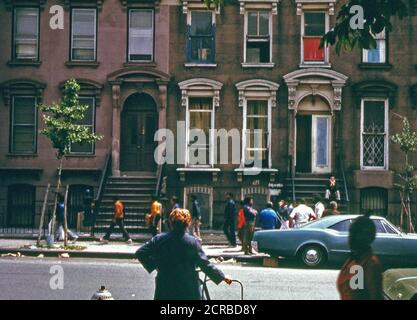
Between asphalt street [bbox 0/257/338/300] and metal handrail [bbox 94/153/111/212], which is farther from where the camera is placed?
metal handrail [bbox 94/153/111/212]

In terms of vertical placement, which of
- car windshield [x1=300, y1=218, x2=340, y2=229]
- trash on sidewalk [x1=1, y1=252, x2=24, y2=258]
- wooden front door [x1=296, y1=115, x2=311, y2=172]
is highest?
wooden front door [x1=296, y1=115, x2=311, y2=172]

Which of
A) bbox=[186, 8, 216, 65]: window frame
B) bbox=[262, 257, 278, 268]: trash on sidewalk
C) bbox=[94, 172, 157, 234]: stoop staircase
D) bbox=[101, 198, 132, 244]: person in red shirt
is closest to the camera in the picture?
bbox=[262, 257, 278, 268]: trash on sidewalk

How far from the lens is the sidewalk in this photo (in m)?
19.4

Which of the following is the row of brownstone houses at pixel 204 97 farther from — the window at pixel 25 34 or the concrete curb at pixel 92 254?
the concrete curb at pixel 92 254

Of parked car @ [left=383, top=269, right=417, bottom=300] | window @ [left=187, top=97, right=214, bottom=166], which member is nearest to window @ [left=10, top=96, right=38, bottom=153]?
window @ [left=187, top=97, right=214, bottom=166]

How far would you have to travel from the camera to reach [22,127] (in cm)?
2730

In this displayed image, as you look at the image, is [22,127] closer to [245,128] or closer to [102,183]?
[102,183]

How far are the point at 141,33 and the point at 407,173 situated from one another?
11.2 meters

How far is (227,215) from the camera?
21.8m

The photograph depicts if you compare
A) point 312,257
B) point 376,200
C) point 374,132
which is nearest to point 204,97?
point 374,132

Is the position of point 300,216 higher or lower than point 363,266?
lower

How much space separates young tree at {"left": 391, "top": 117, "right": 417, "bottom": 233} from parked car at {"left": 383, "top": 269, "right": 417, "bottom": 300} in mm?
14660

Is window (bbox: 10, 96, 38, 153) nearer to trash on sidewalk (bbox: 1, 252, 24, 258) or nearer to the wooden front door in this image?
trash on sidewalk (bbox: 1, 252, 24, 258)

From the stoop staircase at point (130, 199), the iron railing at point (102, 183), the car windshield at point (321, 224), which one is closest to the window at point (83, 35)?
the iron railing at point (102, 183)
